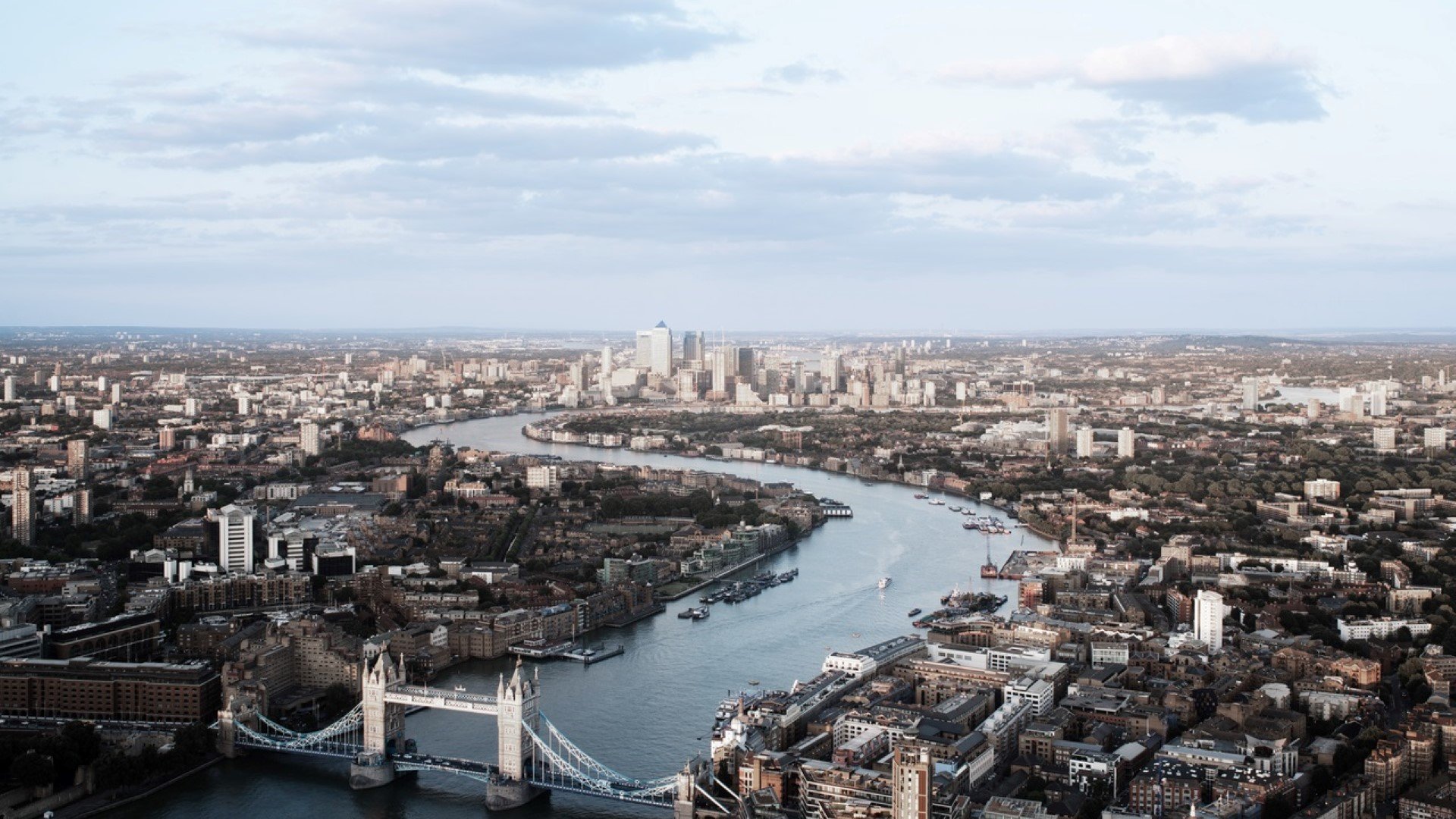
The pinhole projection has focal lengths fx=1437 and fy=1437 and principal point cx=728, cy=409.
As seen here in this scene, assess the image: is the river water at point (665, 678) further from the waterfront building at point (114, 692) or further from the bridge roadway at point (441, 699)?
the waterfront building at point (114, 692)

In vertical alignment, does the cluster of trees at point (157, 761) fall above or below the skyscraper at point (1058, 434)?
below

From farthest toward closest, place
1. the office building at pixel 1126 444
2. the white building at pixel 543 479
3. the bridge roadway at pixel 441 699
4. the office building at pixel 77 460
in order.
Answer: the office building at pixel 1126 444 < the white building at pixel 543 479 < the office building at pixel 77 460 < the bridge roadway at pixel 441 699

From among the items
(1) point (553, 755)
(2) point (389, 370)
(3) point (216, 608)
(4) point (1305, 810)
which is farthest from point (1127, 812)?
(2) point (389, 370)

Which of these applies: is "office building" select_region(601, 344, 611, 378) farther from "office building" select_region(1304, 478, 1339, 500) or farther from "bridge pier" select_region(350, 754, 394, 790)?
"bridge pier" select_region(350, 754, 394, 790)

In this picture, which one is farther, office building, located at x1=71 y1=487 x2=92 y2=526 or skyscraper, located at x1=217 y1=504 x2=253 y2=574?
office building, located at x1=71 y1=487 x2=92 y2=526

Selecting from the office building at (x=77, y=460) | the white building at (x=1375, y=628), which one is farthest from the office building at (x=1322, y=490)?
the office building at (x=77, y=460)

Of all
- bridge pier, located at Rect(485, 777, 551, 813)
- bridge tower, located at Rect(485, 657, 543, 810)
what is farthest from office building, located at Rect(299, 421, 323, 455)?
bridge pier, located at Rect(485, 777, 551, 813)

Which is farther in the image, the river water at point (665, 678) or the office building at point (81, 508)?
the office building at point (81, 508)
